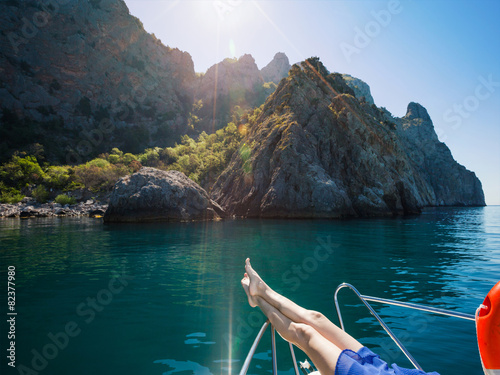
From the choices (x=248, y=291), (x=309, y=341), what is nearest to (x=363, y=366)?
(x=309, y=341)

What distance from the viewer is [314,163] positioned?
40.3m

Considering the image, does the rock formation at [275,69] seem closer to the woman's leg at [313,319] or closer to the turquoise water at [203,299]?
the turquoise water at [203,299]

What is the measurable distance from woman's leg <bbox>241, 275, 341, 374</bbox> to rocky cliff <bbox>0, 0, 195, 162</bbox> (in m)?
82.4

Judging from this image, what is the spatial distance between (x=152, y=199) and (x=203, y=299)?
945 inches

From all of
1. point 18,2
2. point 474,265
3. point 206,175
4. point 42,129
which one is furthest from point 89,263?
point 18,2

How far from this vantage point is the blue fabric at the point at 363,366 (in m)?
2.22

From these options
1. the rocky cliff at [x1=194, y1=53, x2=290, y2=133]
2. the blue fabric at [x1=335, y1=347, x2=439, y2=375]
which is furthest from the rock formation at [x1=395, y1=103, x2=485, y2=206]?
the blue fabric at [x1=335, y1=347, x2=439, y2=375]

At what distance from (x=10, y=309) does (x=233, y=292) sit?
5.69 m

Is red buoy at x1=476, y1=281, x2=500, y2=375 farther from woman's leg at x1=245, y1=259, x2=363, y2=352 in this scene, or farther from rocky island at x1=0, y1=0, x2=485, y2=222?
rocky island at x1=0, y1=0, x2=485, y2=222

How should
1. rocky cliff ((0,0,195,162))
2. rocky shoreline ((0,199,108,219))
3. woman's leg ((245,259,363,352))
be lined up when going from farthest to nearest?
rocky cliff ((0,0,195,162)) < rocky shoreline ((0,199,108,219)) < woman's leg ((245,259,363,352))

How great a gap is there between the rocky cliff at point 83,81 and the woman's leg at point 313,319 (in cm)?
8204

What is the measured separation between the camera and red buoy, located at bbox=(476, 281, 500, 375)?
1806 mm

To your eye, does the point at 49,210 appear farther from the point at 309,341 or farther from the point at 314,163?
the point at 309,341

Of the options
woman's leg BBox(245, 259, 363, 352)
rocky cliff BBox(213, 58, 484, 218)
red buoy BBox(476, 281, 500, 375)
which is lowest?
woman's leg BBox(245, 259, 363, 352)
